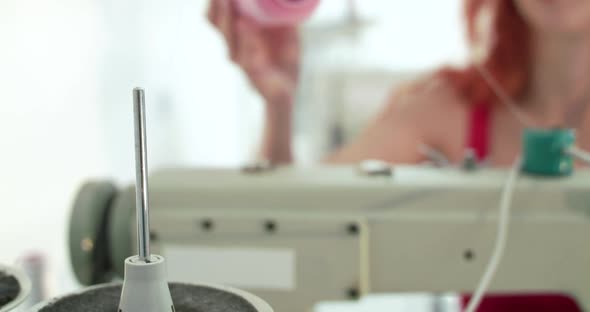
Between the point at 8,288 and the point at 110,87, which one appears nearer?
the point at 8,288

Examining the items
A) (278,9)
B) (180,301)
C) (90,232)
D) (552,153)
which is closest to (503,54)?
(552,153)

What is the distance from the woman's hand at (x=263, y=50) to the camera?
24.7 inches

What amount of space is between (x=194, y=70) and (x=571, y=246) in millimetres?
913

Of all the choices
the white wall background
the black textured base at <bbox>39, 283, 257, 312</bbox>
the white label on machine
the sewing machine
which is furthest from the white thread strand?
the white wall background

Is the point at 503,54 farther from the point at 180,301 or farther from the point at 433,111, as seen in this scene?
the point at 180,301

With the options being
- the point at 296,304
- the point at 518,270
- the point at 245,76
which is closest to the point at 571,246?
the point at 518,270

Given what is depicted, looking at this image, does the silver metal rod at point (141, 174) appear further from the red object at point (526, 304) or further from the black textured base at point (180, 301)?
the red object at point (526, 304)

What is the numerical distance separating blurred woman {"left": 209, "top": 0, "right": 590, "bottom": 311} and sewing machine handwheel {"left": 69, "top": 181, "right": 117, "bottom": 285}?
12.7 inches

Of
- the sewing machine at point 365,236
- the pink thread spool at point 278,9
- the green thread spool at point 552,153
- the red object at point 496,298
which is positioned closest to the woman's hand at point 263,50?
the pink thread spool at point 278,9

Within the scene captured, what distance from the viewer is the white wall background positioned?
3.11ft

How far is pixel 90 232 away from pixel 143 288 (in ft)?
1.07

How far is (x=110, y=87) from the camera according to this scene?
45.9 inches

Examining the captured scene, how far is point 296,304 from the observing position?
1.86 feet

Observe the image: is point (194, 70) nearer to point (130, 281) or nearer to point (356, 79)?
point (356, 79)
